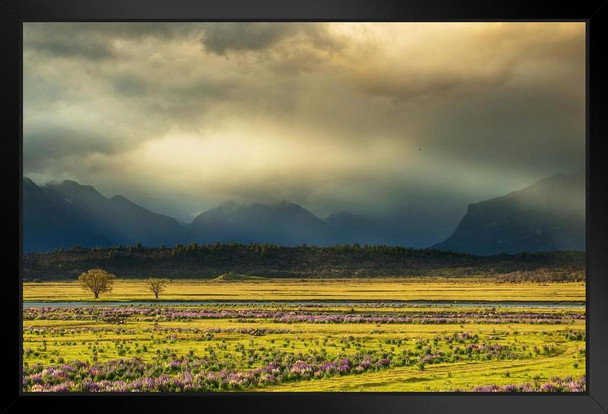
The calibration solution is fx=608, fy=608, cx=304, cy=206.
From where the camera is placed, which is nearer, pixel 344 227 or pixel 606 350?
pixel 606 350

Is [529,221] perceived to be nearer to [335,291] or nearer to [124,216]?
[335,291]

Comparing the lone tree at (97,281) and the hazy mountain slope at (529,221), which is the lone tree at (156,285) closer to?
the lone tree at (97,281)

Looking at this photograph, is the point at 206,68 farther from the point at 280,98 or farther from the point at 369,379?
the point at 369,379

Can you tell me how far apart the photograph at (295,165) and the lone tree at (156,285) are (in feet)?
0.37

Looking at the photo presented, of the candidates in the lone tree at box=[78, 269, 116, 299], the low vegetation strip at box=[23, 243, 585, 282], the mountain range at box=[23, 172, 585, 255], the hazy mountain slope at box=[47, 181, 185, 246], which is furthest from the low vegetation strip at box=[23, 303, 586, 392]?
the mountain range at box=[23, 172, 585, 255]

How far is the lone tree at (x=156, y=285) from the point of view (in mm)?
20484

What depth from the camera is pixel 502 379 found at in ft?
36.2

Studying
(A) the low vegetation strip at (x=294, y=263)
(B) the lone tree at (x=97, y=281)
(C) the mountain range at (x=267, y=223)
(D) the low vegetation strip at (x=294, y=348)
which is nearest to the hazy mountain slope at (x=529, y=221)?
(C) the mountain range at (x=267, y=223)

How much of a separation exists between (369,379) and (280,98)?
12.1m

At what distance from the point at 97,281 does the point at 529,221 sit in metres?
16.0

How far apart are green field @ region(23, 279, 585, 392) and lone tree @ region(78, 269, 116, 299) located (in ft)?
1.09

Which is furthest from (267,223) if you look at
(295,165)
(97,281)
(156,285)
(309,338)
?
(309,338)

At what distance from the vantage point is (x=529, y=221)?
77.6 feet

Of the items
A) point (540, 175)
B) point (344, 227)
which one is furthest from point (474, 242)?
point (344, 227)
